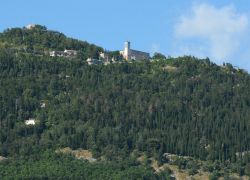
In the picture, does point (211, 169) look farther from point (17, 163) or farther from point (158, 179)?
point (17, 163)

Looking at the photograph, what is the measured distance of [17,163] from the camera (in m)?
198

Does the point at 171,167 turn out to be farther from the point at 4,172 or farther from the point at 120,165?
the point at 4,172

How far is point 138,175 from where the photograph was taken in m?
195

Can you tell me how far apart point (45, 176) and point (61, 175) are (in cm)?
203

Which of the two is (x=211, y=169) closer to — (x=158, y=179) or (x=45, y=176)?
(x=158, y=179)

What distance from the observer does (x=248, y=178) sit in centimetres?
19875

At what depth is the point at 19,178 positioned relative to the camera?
192 meters

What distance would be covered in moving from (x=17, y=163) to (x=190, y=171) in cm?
2022

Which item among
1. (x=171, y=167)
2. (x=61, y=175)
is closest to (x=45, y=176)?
(x=61, y=175)

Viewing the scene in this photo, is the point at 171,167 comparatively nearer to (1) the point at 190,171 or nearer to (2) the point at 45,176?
(1) the point at 190,171

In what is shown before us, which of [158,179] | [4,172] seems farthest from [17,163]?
[158,179]

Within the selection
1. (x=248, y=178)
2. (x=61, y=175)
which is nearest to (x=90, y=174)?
(x=61, y=175)

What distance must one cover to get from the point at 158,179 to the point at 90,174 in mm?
7782

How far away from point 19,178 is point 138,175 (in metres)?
13.8
